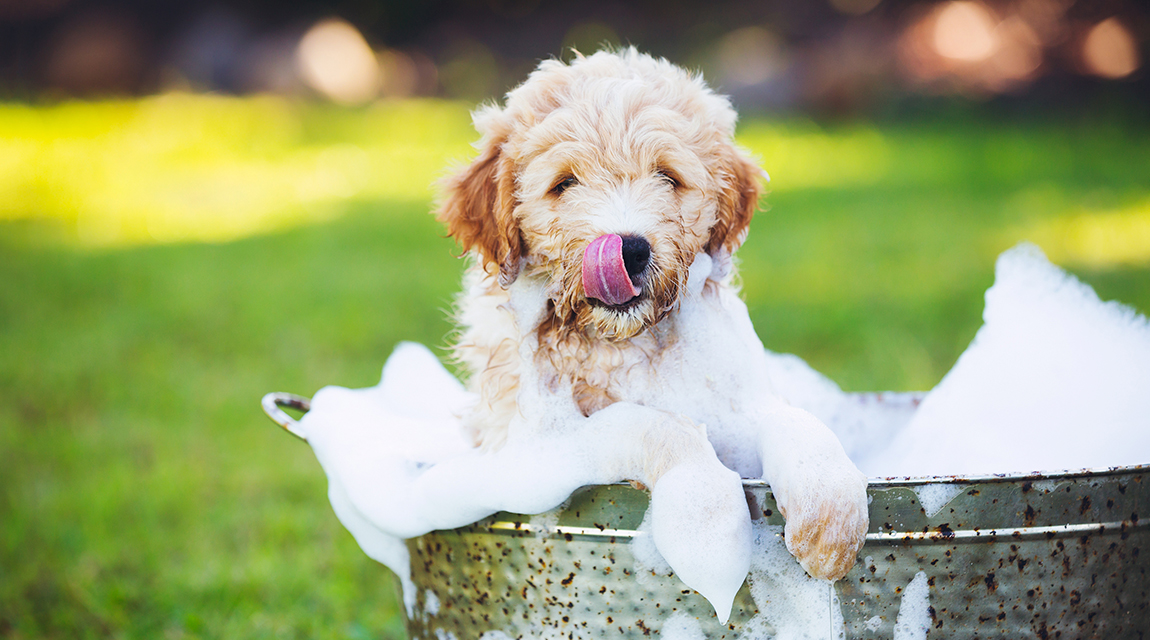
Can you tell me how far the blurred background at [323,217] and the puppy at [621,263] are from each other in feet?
1.43

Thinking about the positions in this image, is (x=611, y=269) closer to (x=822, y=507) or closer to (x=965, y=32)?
(x=822, y=507)

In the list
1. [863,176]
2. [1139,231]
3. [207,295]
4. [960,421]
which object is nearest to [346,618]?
[960,421]

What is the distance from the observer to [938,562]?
4.87 feet

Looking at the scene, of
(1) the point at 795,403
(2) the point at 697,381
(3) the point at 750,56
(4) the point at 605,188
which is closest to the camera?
(4) the point at 605,188

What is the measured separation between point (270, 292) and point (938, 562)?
17.4 ft

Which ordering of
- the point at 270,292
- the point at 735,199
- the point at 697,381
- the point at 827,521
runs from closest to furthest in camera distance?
the point at 827,521 < the point at 697,381 < the point at 735,199 < the point at 270,292

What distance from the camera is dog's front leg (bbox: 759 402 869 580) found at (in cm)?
142

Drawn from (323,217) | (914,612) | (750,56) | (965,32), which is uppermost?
(750,56)

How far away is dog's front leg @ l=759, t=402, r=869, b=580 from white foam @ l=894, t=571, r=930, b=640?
124 mm

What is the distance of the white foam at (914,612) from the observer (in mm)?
1499

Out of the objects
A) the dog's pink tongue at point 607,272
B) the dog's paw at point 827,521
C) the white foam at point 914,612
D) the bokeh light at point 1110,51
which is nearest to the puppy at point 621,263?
the dog's pink tongue at point 607,272

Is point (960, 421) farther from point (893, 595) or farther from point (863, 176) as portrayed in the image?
point (863, 176)

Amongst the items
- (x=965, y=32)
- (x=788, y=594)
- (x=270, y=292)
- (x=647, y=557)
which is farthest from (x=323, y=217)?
(x=965, y=32)

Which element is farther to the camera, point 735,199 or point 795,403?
point 795,403
